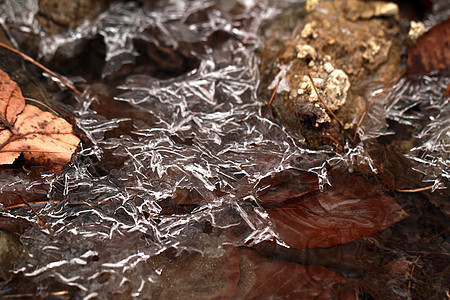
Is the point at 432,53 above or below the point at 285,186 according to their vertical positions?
above

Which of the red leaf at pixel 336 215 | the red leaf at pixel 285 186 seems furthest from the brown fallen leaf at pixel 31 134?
the red leaf at pixel 336 215

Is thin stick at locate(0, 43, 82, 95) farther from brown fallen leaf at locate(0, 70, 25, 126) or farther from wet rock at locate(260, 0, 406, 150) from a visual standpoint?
wet rock at locate(260, 0, 406, 150)

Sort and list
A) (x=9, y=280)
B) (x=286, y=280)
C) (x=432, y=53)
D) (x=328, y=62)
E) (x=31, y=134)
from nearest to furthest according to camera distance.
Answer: (x=9, y=280)
(x=286, y=280)
(x=31, y=134)
(x=328, y=62)
(x=432, y=53)

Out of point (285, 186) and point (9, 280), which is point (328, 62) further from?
point (9, 280)

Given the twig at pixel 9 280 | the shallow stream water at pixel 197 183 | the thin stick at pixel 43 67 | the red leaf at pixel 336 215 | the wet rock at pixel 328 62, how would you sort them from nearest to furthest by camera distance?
1. the twig at pixel 9 280
2. the shallow stream water at pixel 197 183
3. the red leaf at pixel 336 215
4. the wet rock at pixel 328 62
5. the thin stick at pixel 43 67

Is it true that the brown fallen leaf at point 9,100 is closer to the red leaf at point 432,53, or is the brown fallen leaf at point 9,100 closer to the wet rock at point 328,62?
the wet rock at point 328,62

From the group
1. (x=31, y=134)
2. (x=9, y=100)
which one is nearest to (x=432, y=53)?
(x=31, y=134)

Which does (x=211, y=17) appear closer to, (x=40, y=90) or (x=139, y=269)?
(x=40, y=90)
